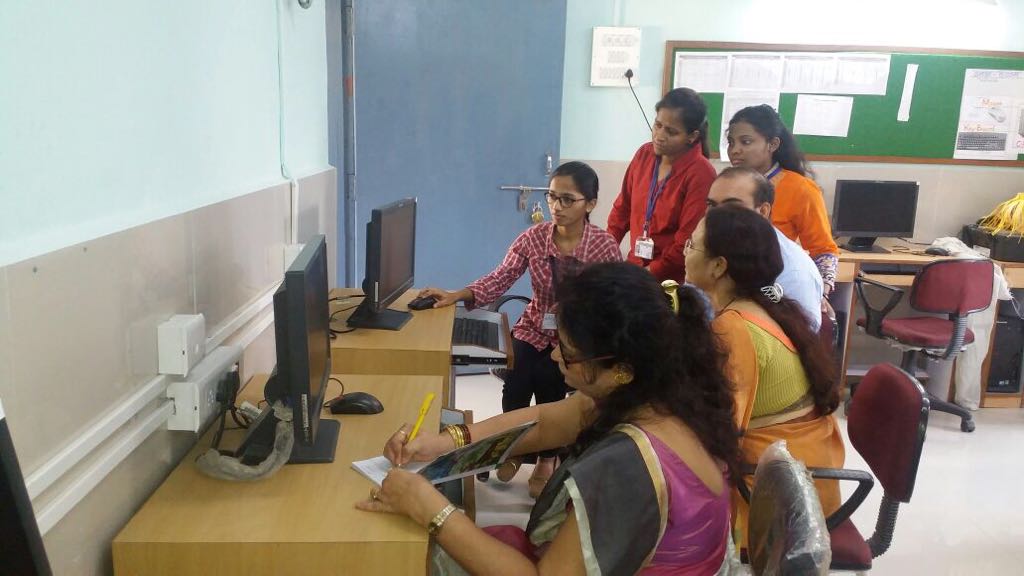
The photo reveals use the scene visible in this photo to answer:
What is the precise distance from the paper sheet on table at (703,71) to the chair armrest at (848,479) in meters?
2.85

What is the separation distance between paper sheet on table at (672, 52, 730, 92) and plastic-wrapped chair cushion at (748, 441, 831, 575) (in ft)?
10.4

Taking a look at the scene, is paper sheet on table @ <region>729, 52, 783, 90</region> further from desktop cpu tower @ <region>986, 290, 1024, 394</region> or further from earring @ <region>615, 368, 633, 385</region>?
earring @ <region>615, 368, 633, 385</region>

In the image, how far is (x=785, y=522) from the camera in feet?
3.67

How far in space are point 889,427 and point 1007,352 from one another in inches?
112

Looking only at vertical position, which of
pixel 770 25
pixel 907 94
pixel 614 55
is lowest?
pixel 907 94

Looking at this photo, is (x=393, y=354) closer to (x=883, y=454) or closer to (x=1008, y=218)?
(x=883, y=454)

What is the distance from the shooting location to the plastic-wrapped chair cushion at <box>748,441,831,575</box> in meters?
1.01

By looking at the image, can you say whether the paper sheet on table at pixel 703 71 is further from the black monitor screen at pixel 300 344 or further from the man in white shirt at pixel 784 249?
the black monitor screen at pixel 300 344

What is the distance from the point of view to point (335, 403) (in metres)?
1.70

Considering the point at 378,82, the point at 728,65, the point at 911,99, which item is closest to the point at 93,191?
the point at 378,82

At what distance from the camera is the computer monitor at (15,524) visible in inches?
21.8

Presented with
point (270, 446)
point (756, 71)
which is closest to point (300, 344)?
point (270, 446)

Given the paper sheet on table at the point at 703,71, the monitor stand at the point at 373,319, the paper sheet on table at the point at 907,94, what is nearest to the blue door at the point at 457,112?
the paper sheet on table at the point at 703,71

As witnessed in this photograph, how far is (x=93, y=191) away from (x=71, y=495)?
17.3 inches
